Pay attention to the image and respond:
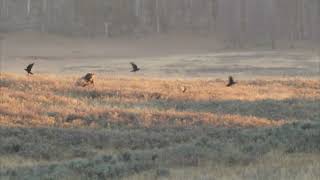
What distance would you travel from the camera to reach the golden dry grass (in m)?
16.4

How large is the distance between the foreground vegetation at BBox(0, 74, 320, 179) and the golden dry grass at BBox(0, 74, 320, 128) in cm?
3

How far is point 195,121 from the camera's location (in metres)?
16.8

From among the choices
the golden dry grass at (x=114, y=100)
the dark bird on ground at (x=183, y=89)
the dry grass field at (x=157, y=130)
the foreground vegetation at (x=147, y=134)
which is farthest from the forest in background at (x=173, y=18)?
the foreground vegetation at (x=147, y=134)

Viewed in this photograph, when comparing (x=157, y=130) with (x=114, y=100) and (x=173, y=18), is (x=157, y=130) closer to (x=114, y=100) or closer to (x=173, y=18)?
(x=114, y=100)

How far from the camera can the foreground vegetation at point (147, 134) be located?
35.9ft

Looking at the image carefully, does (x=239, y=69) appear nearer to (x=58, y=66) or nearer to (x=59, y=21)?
(x=58, y=66)

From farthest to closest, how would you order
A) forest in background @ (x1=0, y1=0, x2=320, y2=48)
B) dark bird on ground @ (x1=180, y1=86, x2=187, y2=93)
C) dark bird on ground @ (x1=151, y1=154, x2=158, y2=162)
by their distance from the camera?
forest in background @ (x1=0, y1=0, x2=320, y2=48)
dark bird on ground @ (x1=180, y1=86, x2=187, y2=93)
dark bird on ground @ (x1=151, y1=154, x2=158, y2=162)

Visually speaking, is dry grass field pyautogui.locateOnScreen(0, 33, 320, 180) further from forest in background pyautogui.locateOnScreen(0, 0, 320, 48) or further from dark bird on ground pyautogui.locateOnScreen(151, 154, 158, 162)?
forest in background pyautogui.locateOnScreen(0, 0, 320, 48)

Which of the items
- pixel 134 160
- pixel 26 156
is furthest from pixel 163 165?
pixel 26 156

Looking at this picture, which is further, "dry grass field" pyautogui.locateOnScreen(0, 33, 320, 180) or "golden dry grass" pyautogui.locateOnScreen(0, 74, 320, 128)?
"golden dry grass" pyautogui.locateOnScreen(0, 74, 320, 128)

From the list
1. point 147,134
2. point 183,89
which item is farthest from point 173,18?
point 147,134

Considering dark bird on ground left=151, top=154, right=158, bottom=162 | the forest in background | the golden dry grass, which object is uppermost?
the forest in background

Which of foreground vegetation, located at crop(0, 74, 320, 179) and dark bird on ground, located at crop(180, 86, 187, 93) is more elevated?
dark bird on ground, located at crop(180, 86, 187, 93)

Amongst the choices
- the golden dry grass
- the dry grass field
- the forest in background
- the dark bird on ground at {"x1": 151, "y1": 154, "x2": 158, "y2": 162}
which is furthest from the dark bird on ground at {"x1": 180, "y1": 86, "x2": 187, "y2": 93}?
the forest in background
